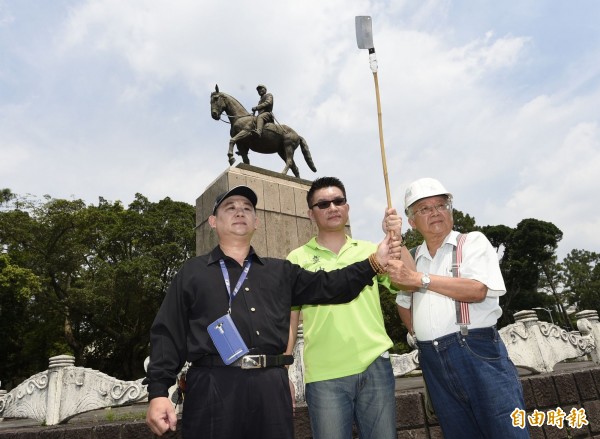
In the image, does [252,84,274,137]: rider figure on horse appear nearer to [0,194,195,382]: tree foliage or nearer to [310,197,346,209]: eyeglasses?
[310,197,346,209]: eyeglasses

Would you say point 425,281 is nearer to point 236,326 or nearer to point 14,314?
point 236,326

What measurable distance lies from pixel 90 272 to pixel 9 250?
4396 mm

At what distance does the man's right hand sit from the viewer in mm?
2096

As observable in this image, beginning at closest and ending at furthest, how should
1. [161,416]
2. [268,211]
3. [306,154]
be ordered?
1. [161,416]
2. [268,211]
3. [306,154]

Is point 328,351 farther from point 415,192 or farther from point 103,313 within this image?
point 103,313

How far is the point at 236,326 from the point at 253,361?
19 centimetres

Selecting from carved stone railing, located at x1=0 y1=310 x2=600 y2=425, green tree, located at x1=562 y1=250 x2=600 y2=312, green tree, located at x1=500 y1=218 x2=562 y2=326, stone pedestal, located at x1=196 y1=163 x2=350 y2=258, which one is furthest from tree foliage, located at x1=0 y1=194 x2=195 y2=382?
green tree, located at x1=562 y1=250 x2=600 y2=312

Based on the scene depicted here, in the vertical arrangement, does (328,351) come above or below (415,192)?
below

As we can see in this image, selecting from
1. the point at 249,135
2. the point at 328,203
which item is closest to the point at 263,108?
the point at 249,135

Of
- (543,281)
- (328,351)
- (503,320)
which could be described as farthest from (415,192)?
(543,281)

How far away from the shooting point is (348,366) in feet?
8.48

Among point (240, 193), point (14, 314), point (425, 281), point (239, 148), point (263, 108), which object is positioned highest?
point (263, 108)

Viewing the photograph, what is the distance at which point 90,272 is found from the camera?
87.2 ft

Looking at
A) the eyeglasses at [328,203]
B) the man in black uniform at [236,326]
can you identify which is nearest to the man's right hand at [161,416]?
the man in black uniform at [236,326]
